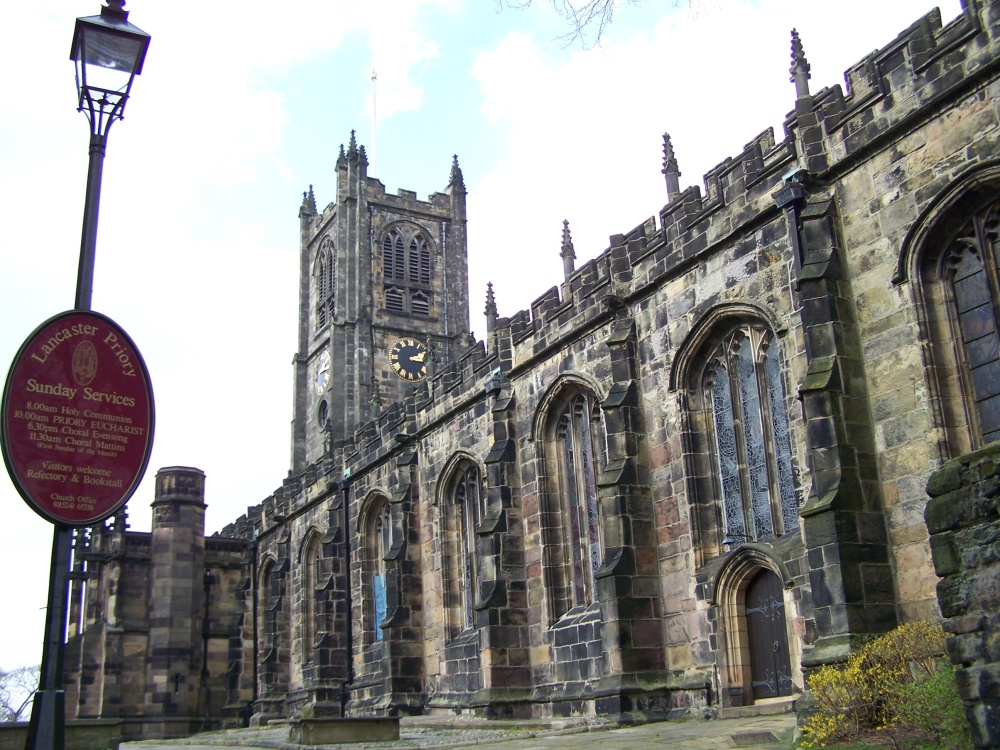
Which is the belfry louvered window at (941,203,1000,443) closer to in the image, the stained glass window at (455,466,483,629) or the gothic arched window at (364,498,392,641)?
the stained glass window at (455,466,483,629)

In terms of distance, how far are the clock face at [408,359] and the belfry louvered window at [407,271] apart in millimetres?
1805

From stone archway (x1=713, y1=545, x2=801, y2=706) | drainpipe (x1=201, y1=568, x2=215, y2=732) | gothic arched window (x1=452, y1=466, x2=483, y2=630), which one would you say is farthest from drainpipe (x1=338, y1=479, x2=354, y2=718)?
stone archway (x1=713, y1=545, x2=801, y2=706)

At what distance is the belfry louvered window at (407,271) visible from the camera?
49.0 meters

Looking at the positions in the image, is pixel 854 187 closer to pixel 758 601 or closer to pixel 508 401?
pixel 758 601

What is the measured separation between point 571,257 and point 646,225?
6.07 m

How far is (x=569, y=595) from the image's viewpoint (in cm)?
2145

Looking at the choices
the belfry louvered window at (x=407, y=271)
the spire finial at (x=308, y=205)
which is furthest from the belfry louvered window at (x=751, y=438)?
the spire finial at (x=308, y=205)

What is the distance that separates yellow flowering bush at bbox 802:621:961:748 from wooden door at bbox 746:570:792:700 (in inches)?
160

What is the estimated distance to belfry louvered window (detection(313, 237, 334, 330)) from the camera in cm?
4928

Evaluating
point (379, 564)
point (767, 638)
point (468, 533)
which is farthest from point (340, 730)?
point (379, 564)

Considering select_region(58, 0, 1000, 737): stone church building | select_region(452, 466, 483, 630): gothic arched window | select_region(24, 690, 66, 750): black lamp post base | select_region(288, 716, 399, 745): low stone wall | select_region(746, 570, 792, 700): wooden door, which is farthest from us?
select_region(452, 466, 483, 630): gothic arched window

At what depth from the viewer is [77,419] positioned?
7992 mm

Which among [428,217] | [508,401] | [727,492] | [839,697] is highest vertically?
[428,217]

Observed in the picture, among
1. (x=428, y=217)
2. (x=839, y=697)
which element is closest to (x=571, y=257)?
(x=839, y=697)
